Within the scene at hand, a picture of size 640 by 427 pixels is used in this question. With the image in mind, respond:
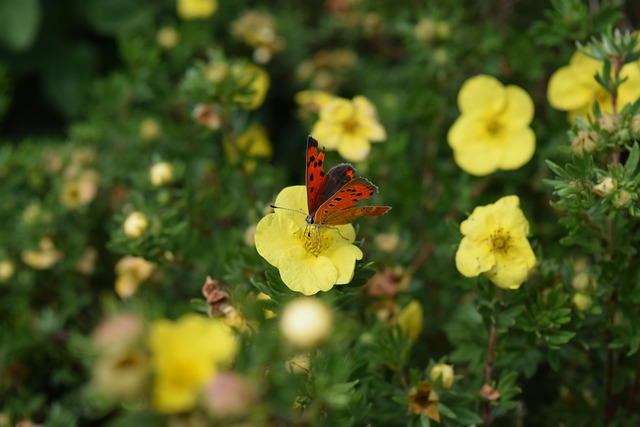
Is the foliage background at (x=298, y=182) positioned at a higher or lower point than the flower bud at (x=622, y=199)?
lower

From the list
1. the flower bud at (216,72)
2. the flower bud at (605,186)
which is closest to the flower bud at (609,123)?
the flower bud at (605,186)

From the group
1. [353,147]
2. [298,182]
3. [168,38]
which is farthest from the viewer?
[298,182]

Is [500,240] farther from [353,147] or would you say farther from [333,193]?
[353,147]

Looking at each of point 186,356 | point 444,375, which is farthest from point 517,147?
point 186,356

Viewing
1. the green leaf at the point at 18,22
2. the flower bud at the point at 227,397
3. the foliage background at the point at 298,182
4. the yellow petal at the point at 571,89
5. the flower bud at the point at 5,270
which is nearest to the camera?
the flower bud at the point at 227,397

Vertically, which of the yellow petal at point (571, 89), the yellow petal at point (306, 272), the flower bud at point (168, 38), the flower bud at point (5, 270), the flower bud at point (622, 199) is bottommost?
the flower bud at point (5, 270)

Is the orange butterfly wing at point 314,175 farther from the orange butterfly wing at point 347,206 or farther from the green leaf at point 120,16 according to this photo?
the green leaf at point 120,16
